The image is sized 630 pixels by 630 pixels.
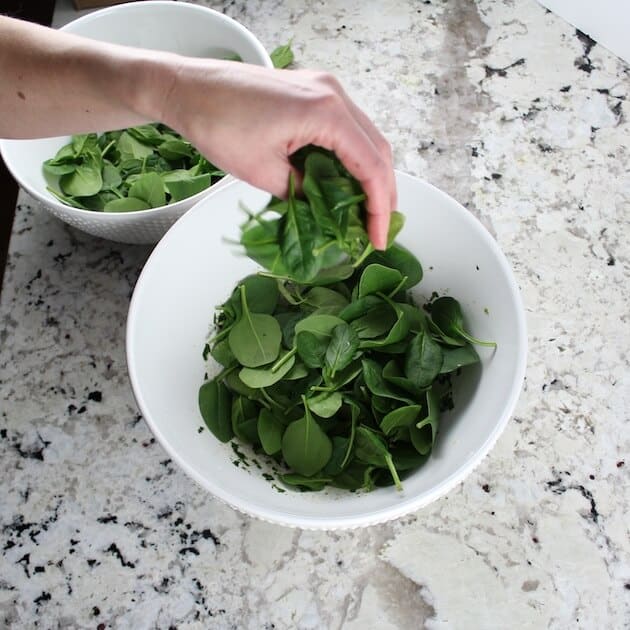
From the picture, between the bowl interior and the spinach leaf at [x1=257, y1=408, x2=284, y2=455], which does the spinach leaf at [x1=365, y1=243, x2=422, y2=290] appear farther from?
the bowl interior

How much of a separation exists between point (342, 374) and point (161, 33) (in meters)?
0.51

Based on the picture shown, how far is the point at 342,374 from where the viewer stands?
2.20ft

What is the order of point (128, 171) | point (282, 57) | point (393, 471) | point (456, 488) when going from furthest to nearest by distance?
point (282, 57)
point (128, 171)
point (456, 488)
point (393, 471)

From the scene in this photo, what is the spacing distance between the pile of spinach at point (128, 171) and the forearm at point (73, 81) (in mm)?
144

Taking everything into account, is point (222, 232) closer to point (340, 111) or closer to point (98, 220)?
point (98, 220)

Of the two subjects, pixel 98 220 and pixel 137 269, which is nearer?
pixel 98 220

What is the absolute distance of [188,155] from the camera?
0.86 m

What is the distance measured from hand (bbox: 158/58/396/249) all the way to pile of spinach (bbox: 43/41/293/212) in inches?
9.6

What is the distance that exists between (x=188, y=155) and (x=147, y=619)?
49cm

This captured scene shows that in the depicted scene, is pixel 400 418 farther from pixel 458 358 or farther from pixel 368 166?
pixel 368 166

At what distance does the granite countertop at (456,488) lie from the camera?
0.69 meters

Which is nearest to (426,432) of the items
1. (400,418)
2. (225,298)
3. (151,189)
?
(400,418)

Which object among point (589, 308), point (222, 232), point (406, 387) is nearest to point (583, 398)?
point (589, 308)

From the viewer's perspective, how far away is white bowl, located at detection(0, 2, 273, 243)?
751 mm
